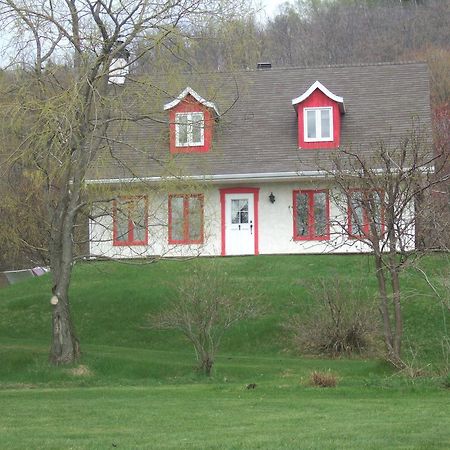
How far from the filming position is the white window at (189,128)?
61.2 ft

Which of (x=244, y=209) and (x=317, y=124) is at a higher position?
(x=317, y=124)

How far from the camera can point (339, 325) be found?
19781mm

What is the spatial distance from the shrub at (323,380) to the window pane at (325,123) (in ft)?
44.8

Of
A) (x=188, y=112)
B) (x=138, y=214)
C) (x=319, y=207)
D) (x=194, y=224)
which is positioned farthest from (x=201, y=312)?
(x=319, y=207)

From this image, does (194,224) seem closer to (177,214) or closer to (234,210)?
(177,214)

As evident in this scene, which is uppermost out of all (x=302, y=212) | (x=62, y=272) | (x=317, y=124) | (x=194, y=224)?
(x=317, y=124)

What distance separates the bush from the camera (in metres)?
19.7

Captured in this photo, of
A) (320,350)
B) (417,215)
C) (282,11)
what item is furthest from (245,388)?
(282,11)

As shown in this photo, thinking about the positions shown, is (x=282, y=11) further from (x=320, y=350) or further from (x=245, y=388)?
(x=245, y=388)

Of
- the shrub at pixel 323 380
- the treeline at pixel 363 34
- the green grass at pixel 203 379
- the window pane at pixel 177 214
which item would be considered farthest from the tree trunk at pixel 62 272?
the treeline at pixel 363 34

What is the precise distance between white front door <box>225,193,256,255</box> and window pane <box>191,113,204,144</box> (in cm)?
244

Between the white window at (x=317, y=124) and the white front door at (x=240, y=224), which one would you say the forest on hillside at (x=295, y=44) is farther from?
the white front door at (x=240, y=224)

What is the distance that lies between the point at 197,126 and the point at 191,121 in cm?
116

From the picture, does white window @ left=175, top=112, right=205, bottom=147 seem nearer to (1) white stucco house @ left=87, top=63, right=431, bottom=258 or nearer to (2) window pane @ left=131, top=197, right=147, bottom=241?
(1) white stucco house @ left=87, top=63, right=431, bottom=258
